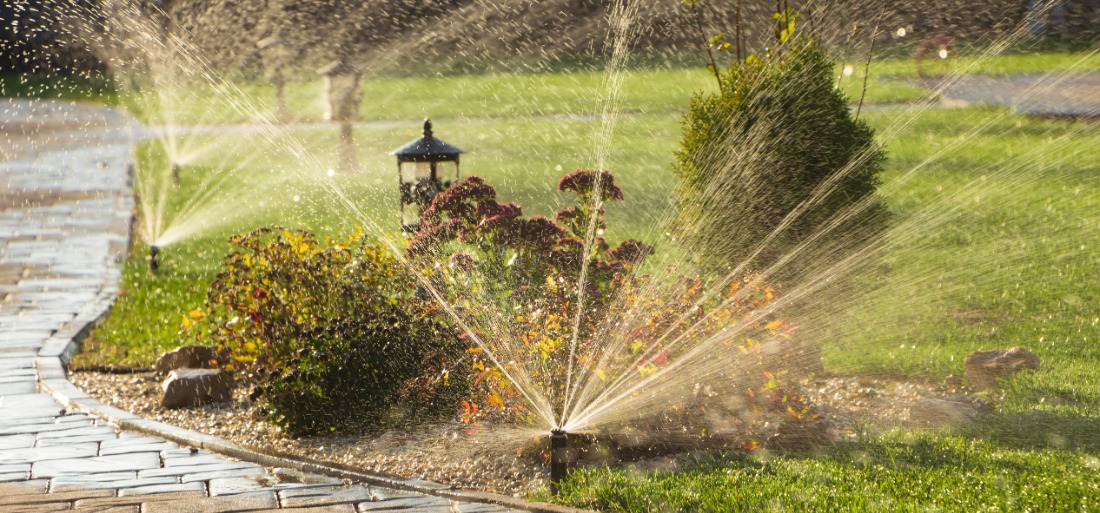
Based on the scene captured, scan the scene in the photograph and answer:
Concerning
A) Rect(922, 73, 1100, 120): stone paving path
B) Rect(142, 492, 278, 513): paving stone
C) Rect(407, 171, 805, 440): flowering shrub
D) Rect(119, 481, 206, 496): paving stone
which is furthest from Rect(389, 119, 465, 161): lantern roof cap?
Rect(922, 73, 1100, 120): stone paving path

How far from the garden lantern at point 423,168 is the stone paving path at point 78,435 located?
7.73 ft

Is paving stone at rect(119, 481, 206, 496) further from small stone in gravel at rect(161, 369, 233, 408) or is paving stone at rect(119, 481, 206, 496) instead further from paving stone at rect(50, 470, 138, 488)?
small stone in gravel at rect(161, 369, 233, 408)

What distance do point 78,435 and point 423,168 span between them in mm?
2744

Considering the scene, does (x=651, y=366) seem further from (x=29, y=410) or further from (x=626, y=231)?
(x=626, y=231)

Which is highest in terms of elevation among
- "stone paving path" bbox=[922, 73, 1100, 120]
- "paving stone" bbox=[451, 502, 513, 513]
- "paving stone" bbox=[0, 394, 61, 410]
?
"stone paving path" bbox=[922, 73, 1100, 120]

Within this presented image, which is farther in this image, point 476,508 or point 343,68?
point 343,68

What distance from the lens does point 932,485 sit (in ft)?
16.1

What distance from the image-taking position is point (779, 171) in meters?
6.83

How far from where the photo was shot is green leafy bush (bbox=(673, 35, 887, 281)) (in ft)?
22.3

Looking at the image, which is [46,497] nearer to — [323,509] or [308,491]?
[308,491]

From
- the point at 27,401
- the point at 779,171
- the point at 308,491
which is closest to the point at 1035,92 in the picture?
the point at 779,171

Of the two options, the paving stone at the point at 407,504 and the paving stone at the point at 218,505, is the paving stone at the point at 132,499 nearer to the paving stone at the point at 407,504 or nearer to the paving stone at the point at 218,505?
the paving stone at the point at 218,505

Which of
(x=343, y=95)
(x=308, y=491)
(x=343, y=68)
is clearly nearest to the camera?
(x=308, y=491)

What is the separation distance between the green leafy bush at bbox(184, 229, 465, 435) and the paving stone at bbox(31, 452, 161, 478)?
0.73m
